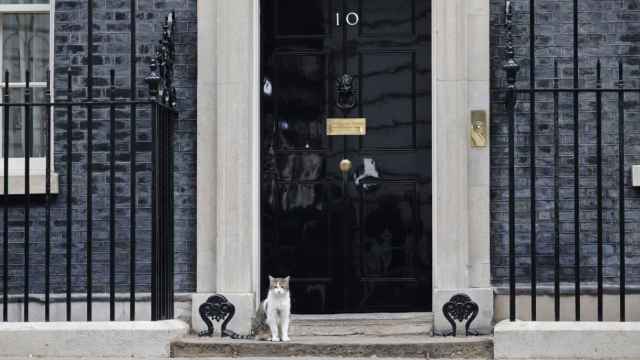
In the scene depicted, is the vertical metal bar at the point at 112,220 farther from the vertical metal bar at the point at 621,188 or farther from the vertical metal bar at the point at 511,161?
the vertical metal bar at the point at 621,188

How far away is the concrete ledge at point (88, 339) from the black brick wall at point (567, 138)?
96.7 inches

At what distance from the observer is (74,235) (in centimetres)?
845

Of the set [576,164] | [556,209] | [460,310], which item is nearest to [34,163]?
[460,310]

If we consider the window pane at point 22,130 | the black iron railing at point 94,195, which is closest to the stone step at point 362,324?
the black iron railing at point 94,195

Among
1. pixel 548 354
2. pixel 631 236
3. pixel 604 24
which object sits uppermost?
pixel 604 24

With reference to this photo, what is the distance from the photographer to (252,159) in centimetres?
834

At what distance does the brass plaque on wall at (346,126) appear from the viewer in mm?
8648

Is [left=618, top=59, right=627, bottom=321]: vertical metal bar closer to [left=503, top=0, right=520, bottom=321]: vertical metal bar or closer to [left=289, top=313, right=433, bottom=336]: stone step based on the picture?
[left=503, top=0, right=520, bottom=321]: vertical metal bar

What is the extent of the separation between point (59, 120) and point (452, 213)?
297 centimetres

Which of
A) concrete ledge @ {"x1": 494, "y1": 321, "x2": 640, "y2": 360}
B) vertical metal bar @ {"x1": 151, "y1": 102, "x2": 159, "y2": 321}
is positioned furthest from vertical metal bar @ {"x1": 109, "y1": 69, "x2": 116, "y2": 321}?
concrete ledge @ {"x1": 494, "y1": 321, "x2": 640, "y2": 360}

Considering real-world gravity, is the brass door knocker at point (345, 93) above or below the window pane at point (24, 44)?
below

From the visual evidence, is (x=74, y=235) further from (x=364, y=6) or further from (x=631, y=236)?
(x=631, y=236)

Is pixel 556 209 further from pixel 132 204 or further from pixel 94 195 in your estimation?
pixel 94 195

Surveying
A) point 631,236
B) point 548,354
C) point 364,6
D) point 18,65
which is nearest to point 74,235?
point 18,65
